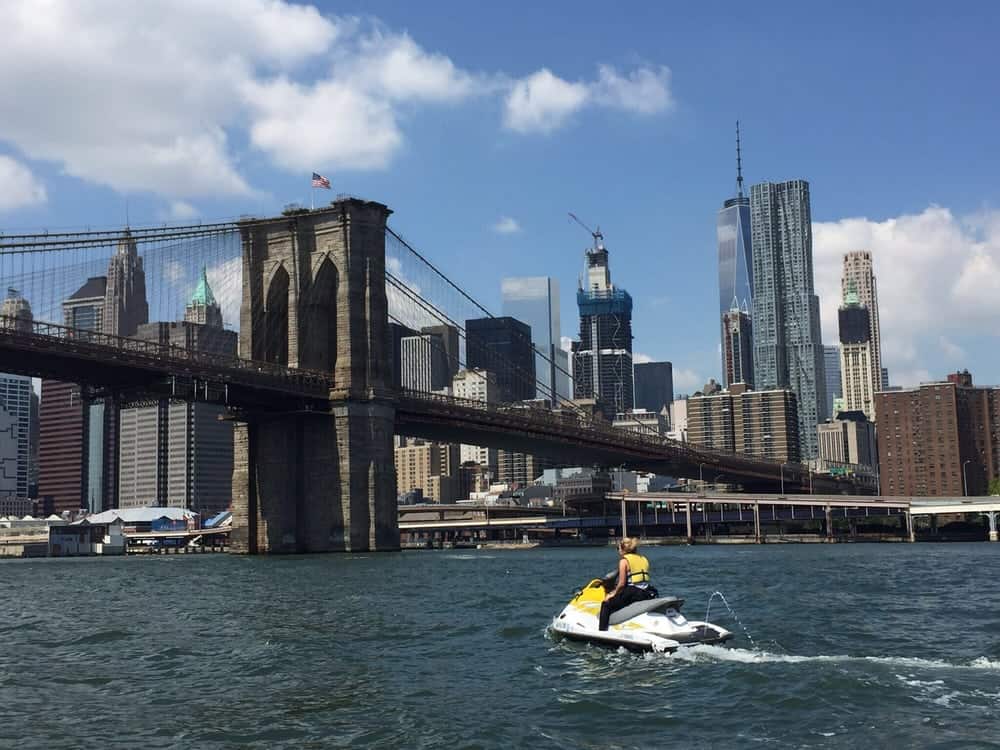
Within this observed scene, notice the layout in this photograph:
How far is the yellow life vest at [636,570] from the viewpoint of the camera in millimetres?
24219

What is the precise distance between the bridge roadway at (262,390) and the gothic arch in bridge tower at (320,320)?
353 cm

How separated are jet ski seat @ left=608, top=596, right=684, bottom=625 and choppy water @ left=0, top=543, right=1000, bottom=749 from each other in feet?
2.45

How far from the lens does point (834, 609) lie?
32406mm

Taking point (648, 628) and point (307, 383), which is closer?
point (648, 628)

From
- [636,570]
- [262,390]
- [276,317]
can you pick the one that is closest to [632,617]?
[636,570]

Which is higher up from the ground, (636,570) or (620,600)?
(636,570)

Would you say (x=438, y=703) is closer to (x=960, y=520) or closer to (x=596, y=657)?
(x=596, y=657)

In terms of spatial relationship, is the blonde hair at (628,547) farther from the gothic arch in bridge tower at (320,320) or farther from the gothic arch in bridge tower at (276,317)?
the gothic arch in bridge tower at (276,317)

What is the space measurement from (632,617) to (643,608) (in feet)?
0.93

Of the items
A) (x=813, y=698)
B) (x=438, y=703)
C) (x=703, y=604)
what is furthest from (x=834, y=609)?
(x=438, y=703)

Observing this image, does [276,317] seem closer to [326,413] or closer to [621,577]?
[326,413]

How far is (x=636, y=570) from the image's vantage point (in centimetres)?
2428

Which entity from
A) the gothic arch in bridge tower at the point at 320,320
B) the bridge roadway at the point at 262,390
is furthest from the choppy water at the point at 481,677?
the gothic arch in bridge tower at the point at 320,320

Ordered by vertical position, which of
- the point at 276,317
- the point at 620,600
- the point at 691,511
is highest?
the point at 276,317
